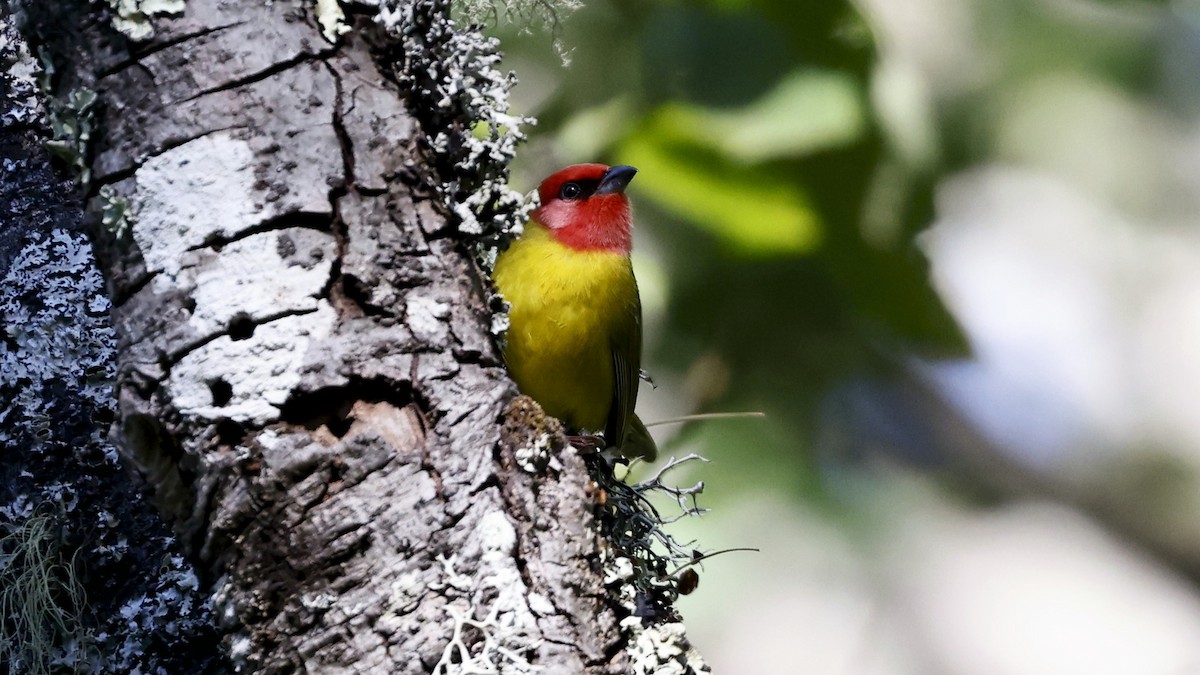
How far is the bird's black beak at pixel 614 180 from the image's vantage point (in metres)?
3.42

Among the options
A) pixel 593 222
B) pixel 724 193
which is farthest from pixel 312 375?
→ pixel 724 193

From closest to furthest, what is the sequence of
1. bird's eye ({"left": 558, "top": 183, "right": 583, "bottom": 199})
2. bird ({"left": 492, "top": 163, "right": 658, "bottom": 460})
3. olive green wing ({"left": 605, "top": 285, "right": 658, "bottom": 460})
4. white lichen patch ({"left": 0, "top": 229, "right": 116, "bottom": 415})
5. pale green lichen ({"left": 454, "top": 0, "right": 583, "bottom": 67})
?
white lichen patch ({"left": 0, "top": 229, "right": 116, "bottom": 415}) < pale green lichen ({"left": 454, "top": 0, "right": 583, "bottom": 67}) < bird ({"left": 492, "top": 163, "right": 658, "bottom": 460}) < olive green wing ({"left": 605, "top": 285, "right": 658, "bottom": 460}) < bird's eye ({"left": 558, "top": 183, "right": 583, "bottom": 199})

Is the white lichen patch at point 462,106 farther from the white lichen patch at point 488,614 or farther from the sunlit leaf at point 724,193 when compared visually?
the sunlit leaf at point 724,193

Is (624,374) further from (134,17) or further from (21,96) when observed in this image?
(134,17)

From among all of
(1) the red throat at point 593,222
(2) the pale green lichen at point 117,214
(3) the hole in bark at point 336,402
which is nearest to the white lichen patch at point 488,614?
(3) the hole in bark at point 336,402

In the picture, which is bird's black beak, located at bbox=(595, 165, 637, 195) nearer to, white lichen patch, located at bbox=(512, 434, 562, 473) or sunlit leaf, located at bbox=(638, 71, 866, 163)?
sunlit leaf, located at bbox=(638, 71, 866, 163)

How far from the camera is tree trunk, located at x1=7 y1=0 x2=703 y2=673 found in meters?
1.57

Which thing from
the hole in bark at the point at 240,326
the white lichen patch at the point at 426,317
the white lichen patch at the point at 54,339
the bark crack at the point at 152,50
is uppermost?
the bark crack at the point at 152,50

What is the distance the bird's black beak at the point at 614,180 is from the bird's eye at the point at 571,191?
0.23 feet

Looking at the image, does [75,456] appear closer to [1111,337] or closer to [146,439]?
[146,439]

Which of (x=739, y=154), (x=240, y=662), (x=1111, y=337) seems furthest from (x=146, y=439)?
(x=1111, y=337)

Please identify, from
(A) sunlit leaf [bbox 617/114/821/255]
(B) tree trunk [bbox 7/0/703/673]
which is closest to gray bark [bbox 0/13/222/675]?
(B) tree trunk [bbox 7/0/703/673]

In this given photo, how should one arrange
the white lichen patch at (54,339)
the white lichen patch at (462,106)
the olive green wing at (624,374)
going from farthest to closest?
the olive green wing at (624,374)
the white lichen patch at (54,339)
the white lichen patch at (462,106)

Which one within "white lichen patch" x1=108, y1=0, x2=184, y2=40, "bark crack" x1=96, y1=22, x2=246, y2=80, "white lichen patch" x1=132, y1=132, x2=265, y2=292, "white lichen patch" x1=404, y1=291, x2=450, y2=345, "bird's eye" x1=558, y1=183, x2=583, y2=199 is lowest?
"bird's eye" x1=558, y1=183, x2=583, y2=199
